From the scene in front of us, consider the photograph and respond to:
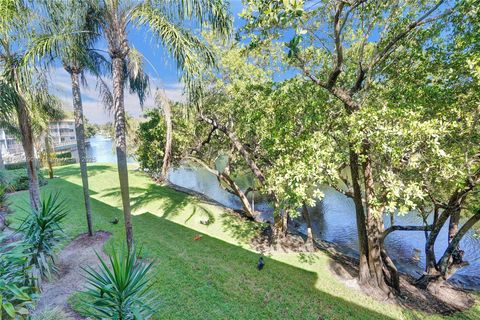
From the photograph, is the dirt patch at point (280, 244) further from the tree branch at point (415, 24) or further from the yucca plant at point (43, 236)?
the tree branch at point (415, 24)

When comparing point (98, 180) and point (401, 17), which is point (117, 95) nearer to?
point (401, 17)

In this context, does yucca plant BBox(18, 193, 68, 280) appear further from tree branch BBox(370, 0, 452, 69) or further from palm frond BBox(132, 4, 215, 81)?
tree branch BBox(370, 0, 452, 69)

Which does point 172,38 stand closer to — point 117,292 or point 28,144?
A: point 117,292

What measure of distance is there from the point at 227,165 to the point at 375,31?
26.1 feet

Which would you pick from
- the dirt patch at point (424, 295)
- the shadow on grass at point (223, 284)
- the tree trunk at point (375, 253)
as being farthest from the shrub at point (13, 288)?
the dirt patch at point (424, 295)

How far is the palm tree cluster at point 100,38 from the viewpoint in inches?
176

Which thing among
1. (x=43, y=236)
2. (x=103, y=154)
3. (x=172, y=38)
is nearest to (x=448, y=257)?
(x=172, y=38)

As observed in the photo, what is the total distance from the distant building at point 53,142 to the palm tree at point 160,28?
42.0ft

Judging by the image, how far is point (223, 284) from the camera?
6047 mm

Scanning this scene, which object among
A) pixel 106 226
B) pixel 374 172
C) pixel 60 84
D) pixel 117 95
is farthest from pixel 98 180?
pixel 374 172

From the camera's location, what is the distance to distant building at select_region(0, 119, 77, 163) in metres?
20.8

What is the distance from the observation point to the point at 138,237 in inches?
325

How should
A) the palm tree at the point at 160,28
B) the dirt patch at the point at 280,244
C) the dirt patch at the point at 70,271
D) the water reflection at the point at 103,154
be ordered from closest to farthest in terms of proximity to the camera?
the palm tree at the point at 160,28 < the dirt patch at the point at 70,271 < the dirt patch at the point at 280,244 < the water reflection at the point at 103,154

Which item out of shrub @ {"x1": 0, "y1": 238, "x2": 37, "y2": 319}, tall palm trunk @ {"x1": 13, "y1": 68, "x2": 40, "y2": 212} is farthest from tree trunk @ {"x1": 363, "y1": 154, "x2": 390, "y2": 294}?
tall palm trunk @ {"x1": 13, "y1": 68, "x2": 40, "y2": 212}
